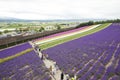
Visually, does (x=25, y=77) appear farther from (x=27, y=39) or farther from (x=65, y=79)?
(x=27, y=39)

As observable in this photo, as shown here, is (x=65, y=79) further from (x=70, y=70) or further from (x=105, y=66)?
(x=105, y=66)

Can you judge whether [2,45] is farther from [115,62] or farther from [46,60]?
[115,62]

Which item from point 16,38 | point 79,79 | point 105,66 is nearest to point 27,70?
point 79,79

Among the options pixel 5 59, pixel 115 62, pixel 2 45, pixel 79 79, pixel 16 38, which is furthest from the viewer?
pixel 16 38

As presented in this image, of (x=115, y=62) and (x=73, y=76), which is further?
(x=115, y=62)

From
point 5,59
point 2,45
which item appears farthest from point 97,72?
point 2,45

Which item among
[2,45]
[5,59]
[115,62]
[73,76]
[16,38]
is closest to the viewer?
[73,76]

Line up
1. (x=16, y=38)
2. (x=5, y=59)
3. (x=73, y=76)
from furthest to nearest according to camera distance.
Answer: (x=16, y=38)
(x=5, y=59)
(x=73, y=76)

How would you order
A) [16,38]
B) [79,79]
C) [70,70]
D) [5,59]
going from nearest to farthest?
1. [79,79]
2. [70,70]
3. [5,59]
4. [16,38]

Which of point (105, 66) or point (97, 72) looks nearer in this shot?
point (97, 72)
